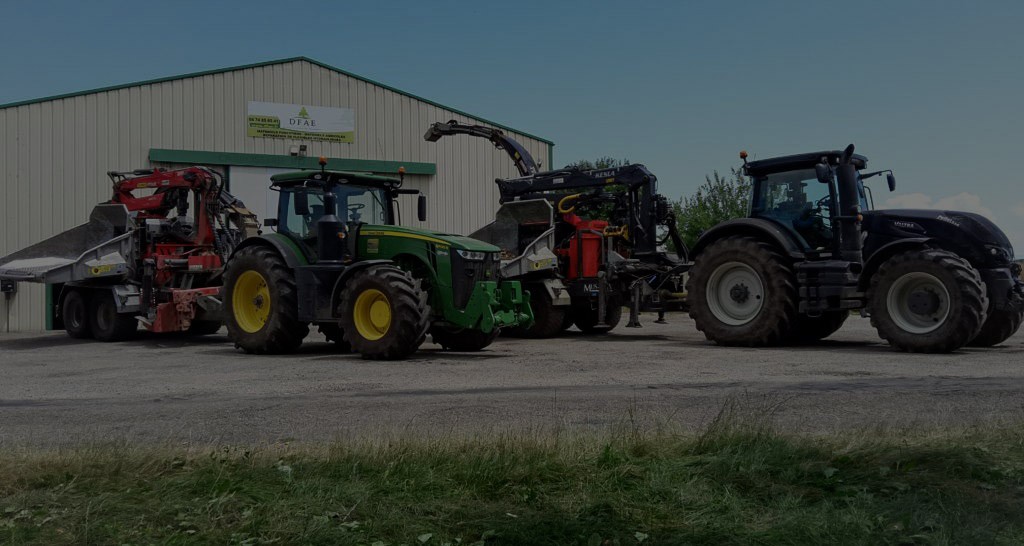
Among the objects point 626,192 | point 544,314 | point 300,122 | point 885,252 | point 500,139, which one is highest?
point 300,122

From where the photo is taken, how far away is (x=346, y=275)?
12805 millimetres

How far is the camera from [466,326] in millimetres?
12516

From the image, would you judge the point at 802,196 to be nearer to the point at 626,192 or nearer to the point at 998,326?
the point at 998,326

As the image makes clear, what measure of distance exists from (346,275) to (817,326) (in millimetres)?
6934

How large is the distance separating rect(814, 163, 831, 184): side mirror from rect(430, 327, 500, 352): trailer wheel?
4.80 m

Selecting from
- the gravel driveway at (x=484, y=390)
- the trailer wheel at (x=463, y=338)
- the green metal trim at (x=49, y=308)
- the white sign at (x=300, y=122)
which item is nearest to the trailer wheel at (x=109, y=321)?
the gravel driveway at (x=484, y=390)

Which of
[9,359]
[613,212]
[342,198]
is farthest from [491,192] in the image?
[9,359]

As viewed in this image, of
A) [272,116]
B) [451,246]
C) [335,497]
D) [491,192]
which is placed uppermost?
[272,116]

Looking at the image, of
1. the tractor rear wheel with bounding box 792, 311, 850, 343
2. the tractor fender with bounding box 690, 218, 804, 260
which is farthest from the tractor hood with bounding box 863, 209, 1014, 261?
the tractor rear wheel with bounding box 792, 311, 850, 343

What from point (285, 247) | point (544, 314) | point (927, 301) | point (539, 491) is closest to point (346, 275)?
point (285, 247)

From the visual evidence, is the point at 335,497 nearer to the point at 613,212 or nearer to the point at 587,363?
the point at 587,363

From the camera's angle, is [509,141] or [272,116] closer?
[509,141]

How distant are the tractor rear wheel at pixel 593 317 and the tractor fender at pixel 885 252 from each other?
186 inches

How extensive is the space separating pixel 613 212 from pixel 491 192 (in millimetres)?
9759
